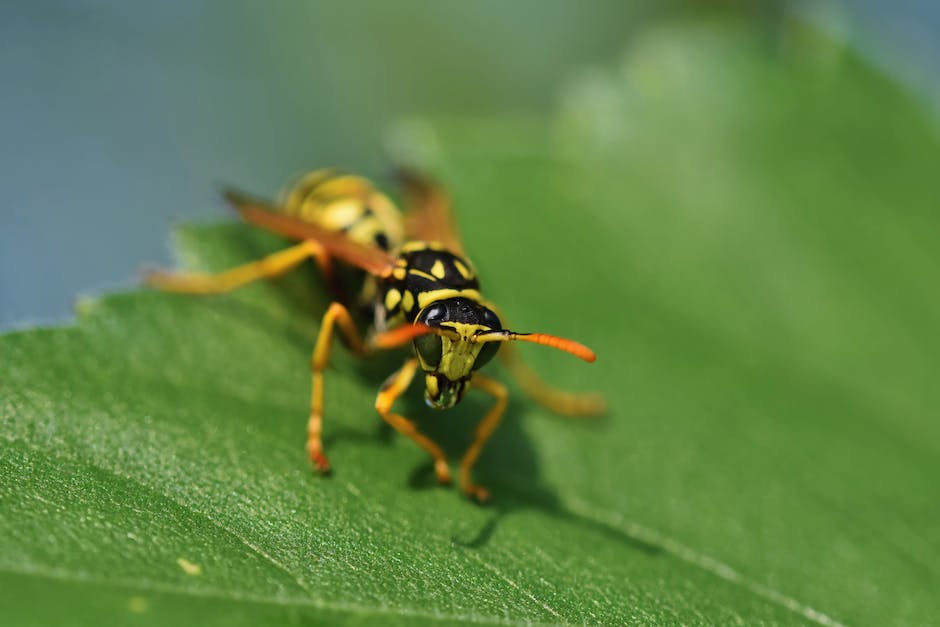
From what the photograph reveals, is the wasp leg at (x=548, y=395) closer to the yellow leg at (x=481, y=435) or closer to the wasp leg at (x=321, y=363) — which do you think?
the yellow leg at (x=481, y=435)

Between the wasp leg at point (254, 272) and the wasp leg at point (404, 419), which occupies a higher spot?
the wasp leg at point (254, 272)

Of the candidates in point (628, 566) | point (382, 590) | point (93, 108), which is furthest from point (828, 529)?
point (93, 108)

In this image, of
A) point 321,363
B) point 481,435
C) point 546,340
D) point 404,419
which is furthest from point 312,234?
point 546,340

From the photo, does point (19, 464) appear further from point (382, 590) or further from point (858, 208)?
point (858, 208)

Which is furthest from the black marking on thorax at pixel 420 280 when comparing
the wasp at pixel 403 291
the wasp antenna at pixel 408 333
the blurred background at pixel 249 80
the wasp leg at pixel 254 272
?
the blurred background at pixel 249 80

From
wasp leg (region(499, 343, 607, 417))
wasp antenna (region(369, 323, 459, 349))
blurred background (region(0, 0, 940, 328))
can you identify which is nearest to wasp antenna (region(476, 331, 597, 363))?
wasp antenna (region(369, 323, 459, 349))

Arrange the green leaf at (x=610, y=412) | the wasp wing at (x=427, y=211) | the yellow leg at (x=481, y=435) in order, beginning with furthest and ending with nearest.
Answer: the wasp wing at (x=427, y=211)
the yellow leg at (x=481, y=435)
the green leaf at (x=610, y=412)

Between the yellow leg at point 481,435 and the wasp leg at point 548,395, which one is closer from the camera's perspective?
the yellow leg at point 481,435
